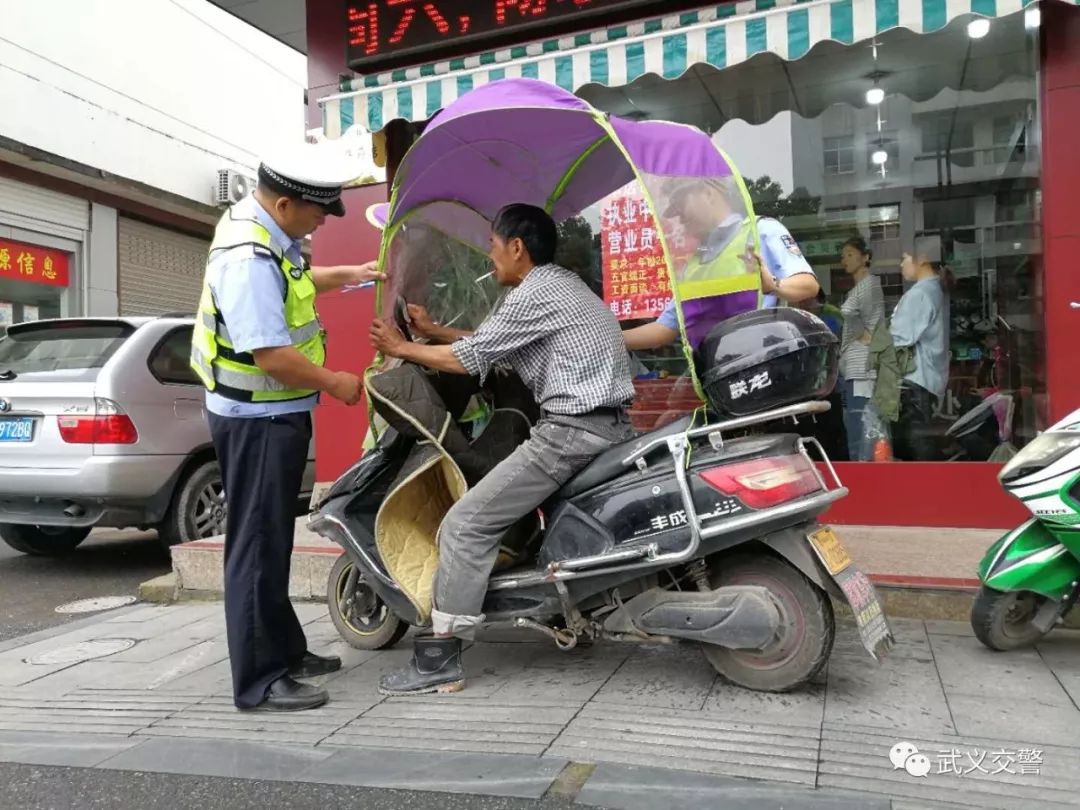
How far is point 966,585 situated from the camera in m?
3.98

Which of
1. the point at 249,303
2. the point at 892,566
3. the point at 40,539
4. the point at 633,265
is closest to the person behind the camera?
the point at 249,303

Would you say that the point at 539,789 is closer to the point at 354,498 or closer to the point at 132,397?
the point at 354,498

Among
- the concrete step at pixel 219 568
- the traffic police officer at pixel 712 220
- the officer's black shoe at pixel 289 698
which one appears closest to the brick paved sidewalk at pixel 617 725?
the officer's black shoe at pixel 289 698

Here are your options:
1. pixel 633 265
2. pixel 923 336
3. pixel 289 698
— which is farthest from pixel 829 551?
pixel 633 265

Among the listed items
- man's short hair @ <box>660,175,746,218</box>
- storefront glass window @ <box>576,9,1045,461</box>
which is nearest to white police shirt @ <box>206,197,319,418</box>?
man's short hair @ <box>660,175,746,218</box>

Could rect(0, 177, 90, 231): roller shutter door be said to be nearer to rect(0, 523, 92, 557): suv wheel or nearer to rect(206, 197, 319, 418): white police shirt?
rect(0, 523, 92, 557): suv wheel

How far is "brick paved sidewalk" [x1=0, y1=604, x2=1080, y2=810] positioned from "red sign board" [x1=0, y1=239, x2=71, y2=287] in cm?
997

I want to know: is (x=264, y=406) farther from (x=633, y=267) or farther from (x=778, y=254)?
(x=633, y=267)

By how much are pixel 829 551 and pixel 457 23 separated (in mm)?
4791

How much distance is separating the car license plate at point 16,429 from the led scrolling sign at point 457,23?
345cm

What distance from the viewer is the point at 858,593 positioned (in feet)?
9.75

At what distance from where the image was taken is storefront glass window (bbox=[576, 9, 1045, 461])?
5.50m

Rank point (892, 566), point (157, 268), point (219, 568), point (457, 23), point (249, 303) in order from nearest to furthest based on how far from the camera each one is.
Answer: point (249, 303) < point (892, 566) < point (219, 568) < point (457, 23) < point (157, 268)

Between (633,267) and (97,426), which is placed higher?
(633,267)
